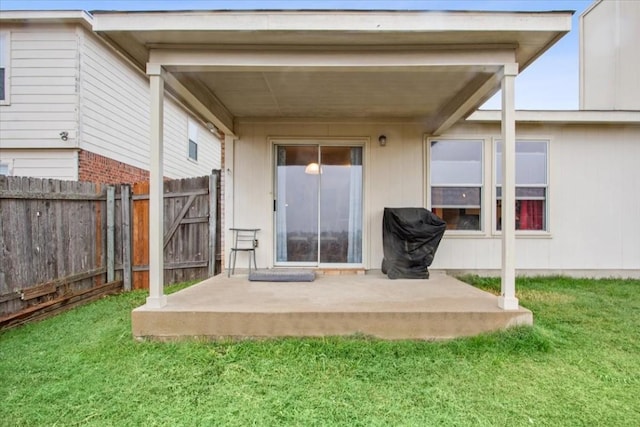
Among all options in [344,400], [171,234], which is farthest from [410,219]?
[171,234]

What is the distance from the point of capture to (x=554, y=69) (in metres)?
12.8

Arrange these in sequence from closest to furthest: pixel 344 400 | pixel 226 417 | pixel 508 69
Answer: pixel 226 417 → pixel 344 400 → pixel 508 69

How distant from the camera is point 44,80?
6.03 meters

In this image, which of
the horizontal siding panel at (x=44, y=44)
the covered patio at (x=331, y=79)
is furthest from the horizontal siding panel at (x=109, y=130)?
the covered patio at (x=331, y=79)

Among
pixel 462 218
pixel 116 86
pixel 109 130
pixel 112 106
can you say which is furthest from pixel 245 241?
pixel 116 86

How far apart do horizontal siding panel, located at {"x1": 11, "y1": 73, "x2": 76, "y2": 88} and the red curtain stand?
26.0ft

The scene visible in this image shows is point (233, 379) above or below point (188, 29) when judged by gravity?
below

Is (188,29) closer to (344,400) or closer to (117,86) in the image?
(344,400)

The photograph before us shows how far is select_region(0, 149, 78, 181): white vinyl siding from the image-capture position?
5.98 meters

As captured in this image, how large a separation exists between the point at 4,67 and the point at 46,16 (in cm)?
121

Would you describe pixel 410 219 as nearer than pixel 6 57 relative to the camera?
Yes

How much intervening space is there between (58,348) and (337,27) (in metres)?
3.70

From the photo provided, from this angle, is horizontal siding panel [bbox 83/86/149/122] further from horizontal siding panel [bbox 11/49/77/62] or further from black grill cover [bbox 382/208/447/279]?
black grill cover [bbox 382/208/447/279]

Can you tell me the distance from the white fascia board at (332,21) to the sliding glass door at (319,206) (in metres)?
2.52
